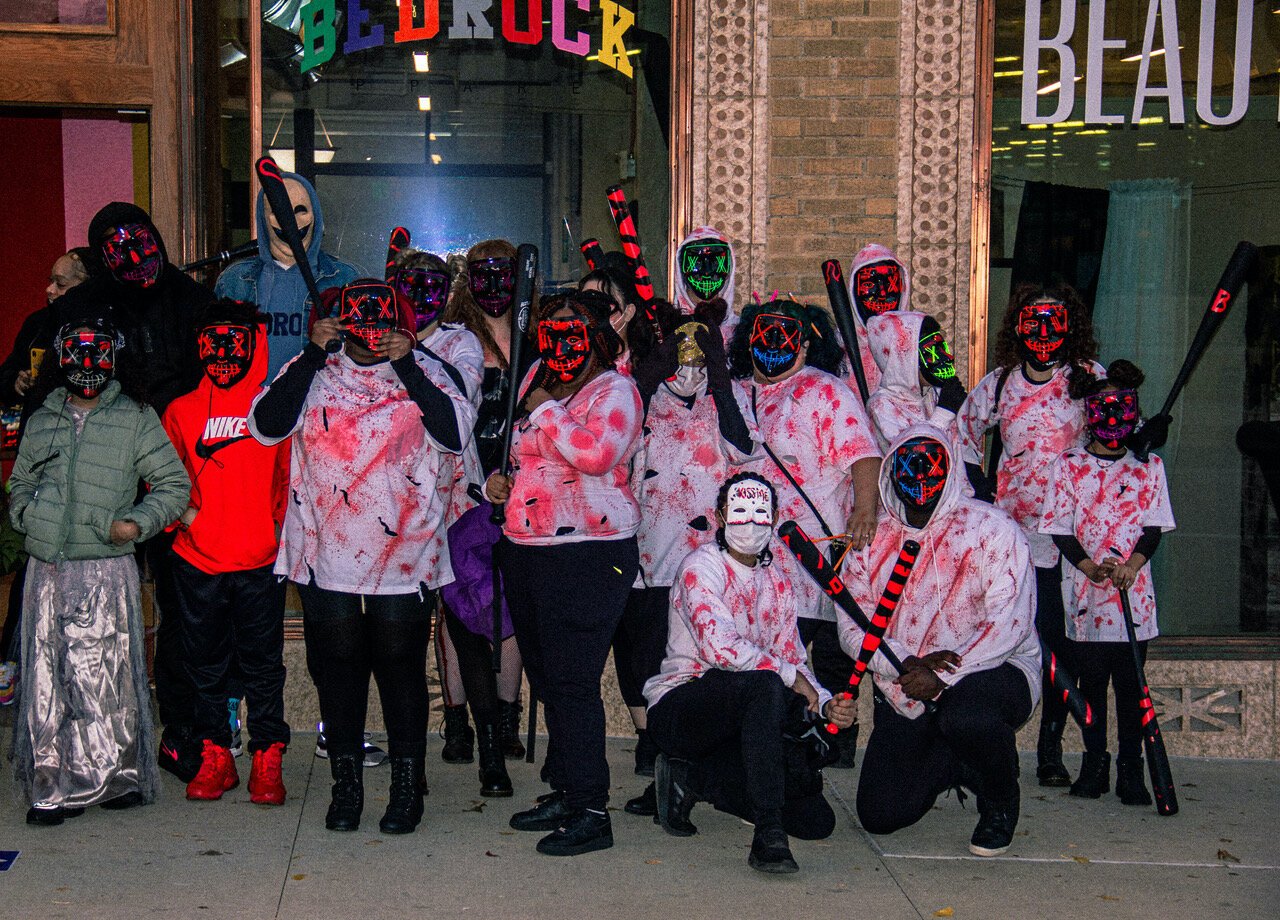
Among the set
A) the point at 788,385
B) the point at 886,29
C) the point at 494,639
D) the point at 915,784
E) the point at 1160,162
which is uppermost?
the point at 886,29

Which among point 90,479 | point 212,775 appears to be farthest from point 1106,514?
point 90,479

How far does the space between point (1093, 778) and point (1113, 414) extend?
4.79ft

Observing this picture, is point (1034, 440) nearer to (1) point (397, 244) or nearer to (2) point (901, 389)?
(2) point (901, 389)

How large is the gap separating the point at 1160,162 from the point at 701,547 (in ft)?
11.7

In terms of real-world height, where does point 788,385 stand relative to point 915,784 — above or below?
above

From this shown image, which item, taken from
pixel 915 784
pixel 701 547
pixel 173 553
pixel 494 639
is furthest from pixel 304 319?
pixel 915 784

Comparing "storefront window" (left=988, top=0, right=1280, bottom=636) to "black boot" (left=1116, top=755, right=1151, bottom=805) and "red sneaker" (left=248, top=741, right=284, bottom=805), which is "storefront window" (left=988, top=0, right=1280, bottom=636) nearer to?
"black boot" (left=1116, top=755, right=1151, bottom=805)

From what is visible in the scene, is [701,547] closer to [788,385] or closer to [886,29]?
[788,385]

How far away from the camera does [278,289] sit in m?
6.41

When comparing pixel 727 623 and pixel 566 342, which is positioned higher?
pixel 566 342

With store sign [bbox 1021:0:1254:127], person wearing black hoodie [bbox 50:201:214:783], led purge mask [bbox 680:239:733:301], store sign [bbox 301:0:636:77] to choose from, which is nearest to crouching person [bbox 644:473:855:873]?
led purge mask [bbox 680:239:733:301]

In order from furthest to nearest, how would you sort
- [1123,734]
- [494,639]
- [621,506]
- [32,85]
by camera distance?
1. [32,85]
2. [1123,734]
3. [494,639]
4. [621,506]

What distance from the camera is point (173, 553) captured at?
19.3 ft

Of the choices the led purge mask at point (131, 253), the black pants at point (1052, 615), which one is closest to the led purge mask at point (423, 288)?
the led purge mask at point (131, 253)
